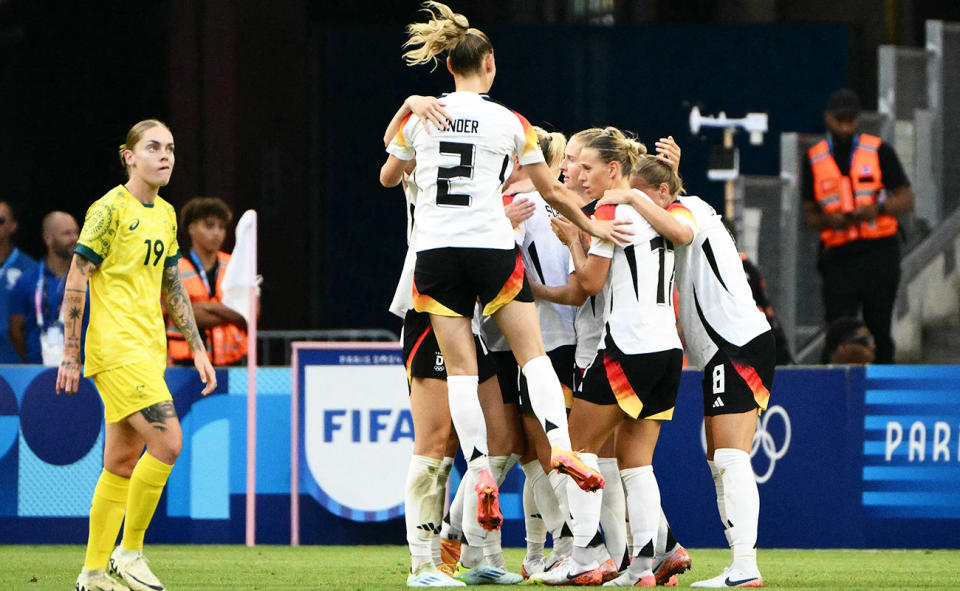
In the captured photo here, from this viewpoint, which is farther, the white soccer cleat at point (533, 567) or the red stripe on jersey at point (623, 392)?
the white soccer cleat at point (533, 567)

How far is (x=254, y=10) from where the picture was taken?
606 inches

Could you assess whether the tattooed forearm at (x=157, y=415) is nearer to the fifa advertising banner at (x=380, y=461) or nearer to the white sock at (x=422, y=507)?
the white sock at (x=422, y=507)

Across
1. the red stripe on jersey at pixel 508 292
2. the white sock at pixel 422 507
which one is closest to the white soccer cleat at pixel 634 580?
the white sock at pixel 422 507

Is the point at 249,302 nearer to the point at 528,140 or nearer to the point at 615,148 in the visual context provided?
the point at 615,148

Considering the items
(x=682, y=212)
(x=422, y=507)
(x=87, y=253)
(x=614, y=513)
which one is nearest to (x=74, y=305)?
(x=87, y=253)

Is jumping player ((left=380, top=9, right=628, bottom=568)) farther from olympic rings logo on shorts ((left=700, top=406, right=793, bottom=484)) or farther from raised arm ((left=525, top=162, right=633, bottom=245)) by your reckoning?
olympic rings logo on shorts ((left=700, top=406, right=793, bottom=484))

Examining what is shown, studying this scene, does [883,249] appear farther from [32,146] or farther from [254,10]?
[32,146]

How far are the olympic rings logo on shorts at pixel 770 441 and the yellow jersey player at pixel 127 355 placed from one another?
13.7ft

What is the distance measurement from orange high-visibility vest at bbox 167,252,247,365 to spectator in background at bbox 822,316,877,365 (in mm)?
4207

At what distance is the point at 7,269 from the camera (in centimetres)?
1205

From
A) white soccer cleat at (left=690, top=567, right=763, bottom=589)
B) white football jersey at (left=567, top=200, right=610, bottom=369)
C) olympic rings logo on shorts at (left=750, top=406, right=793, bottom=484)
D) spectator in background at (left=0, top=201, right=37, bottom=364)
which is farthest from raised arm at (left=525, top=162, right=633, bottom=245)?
spectator in background at (left=0, top=201, right=37, bottom=364)

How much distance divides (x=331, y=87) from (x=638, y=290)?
981 centimetres

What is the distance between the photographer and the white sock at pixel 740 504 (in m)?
6.91

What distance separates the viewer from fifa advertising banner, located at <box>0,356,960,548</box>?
9820mm
